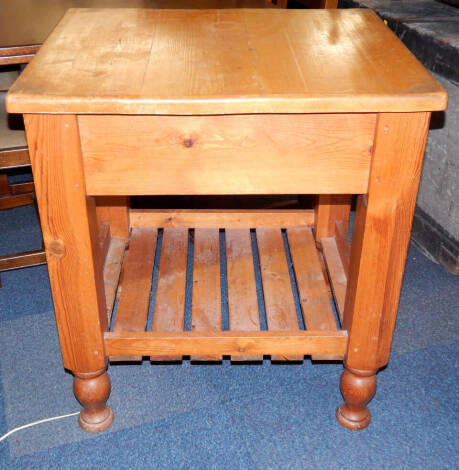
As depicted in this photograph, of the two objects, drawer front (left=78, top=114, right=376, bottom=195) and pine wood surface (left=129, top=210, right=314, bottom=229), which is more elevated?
drawer front (left=78, top=114, right=376, bottom=195)

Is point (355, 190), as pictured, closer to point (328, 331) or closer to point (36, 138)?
point (328, 331)

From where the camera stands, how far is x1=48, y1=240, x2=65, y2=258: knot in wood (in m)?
1.17

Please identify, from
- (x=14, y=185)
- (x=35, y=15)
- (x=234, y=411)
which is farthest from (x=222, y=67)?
(x=14, y=185)

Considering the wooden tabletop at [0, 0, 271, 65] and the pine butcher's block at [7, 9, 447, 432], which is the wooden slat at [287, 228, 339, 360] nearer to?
the pine butcher's block at [7, 9, 447, 432]

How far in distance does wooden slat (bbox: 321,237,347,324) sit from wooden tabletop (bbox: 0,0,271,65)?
795 millimetres

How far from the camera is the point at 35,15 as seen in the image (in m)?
1.81

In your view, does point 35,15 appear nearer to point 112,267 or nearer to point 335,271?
A: point 112,267

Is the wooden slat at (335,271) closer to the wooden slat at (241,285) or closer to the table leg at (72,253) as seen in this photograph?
the wooden slat at (241,285)

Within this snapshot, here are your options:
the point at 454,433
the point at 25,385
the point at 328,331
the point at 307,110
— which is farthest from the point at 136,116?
the point at 454,433

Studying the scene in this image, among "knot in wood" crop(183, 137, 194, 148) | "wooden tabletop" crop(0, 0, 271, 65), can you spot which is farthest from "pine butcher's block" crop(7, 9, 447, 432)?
"wooden tabletop" crop(0, 0, 271, 65)

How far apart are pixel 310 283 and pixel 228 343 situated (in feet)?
1.26

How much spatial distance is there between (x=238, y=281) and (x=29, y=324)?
0.61 metres

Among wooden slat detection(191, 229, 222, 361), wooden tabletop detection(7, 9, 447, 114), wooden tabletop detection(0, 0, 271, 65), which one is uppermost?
wooden tabletop detection(7, 9, 447, 114)

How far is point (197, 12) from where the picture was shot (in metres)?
1.51
